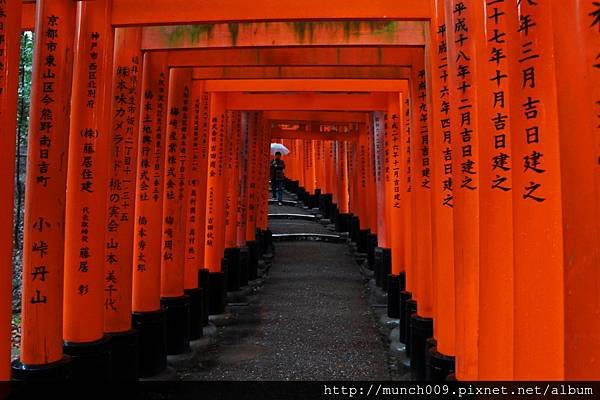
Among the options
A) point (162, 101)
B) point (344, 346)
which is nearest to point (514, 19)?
point (162, 101)

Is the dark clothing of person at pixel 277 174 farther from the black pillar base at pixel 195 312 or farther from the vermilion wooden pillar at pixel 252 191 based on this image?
the black pillar base at pixel 195 312

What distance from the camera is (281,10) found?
351 cm

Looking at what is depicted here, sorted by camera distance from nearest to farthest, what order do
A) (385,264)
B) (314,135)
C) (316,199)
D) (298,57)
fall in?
(298,57), (385,264), (314,135), (316,199)

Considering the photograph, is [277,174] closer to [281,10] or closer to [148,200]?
[148,200]

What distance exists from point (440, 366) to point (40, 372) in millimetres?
2634

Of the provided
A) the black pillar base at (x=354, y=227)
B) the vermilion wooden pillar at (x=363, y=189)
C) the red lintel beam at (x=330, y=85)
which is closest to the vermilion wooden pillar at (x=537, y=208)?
the red lintel beam at (x=330, y=85)

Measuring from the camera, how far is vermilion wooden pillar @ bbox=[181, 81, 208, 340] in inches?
238

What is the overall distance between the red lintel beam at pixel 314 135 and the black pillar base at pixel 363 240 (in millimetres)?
2911

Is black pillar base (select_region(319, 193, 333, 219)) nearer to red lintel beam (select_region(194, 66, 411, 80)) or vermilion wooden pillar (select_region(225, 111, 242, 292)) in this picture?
vermilion wooden pillar (select_region(225, 111, 242, 292))

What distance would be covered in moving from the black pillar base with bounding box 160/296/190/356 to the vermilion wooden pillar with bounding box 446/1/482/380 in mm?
3475

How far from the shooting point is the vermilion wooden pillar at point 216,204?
7418 mm

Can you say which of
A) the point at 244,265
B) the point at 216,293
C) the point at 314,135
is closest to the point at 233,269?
the point at 244,265

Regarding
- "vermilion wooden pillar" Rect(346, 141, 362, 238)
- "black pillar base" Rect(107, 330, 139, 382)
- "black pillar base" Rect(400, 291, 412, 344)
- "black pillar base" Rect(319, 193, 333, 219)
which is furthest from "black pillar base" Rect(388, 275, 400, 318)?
"black pillar base" Rect(319, 193, 333, 219)

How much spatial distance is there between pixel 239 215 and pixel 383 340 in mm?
4688
